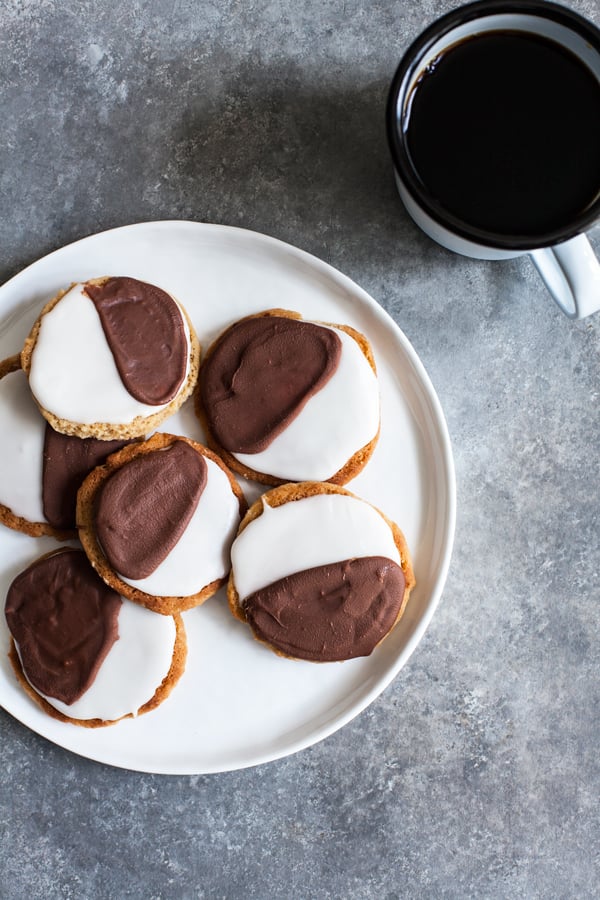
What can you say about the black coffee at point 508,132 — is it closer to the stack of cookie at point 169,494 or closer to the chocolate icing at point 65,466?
the stack of cookie at point 169,494

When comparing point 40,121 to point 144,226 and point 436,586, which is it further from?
point 436,586

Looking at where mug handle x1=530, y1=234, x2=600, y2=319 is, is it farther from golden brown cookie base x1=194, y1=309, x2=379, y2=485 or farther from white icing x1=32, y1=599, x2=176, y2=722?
white icing x1=32, y1=599, x2=176, y2=722

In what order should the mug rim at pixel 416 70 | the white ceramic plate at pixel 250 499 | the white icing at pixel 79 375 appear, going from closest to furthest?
1. the mug rim at pixel 416 70
2. the white icing at pixel 79 375
3. the white ceramic plate at pixel 250 499

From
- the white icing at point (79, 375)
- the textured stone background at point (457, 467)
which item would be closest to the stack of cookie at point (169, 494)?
the white icing at point (79, 375)

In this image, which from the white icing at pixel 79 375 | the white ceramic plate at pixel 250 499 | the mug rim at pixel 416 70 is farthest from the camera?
the white ceramic plate at pixel 250 499

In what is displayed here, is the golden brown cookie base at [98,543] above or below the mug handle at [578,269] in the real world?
below

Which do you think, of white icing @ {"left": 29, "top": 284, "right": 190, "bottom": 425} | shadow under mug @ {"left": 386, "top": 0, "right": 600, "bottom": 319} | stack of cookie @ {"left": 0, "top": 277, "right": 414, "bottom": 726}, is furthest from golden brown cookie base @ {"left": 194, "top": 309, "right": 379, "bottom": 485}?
shadow under mug @ {"left": 386, "top": 0, "right": 600, "bottom": 319}

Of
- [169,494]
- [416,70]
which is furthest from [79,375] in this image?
[416,70]

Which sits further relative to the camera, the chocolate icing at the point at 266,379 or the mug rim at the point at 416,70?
the chocolate icing at the point at 266,379
